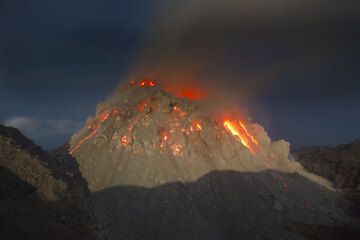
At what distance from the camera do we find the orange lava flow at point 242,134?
188 ft

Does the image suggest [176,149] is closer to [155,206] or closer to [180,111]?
[180,111]

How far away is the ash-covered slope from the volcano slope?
2585mm

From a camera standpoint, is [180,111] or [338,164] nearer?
[180,111]

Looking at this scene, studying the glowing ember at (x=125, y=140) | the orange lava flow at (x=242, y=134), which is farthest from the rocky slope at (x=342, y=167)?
the glowing ember at (x=125, y=140)

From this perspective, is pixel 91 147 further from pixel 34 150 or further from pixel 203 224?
pixel 203 224

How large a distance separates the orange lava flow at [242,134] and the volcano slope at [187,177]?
180 millimetres

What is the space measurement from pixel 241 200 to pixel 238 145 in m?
8.77

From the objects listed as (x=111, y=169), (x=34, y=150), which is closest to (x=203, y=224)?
(x=111, y=169)

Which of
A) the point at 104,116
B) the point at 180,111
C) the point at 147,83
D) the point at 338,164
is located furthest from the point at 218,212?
the point at 338,164

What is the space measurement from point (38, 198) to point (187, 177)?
16.1 m

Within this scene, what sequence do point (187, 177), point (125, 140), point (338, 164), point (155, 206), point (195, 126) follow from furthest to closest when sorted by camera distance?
point (338, 164) < point (195, 126) < point (125, 140) < point (187, 177) < point (155, 206)

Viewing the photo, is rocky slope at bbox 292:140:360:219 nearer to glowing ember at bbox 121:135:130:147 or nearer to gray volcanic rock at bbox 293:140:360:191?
gray volcanic rock at bbox 293:140:360:191

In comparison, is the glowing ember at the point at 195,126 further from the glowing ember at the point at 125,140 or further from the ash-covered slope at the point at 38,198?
the ash-covered slope at the point at 38,198

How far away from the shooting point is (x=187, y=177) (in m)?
48.5
